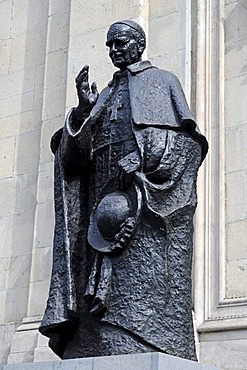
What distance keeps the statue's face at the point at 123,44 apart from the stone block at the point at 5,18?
7065 millimetres

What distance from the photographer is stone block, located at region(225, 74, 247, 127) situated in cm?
1005

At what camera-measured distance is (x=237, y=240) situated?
31.4 feet

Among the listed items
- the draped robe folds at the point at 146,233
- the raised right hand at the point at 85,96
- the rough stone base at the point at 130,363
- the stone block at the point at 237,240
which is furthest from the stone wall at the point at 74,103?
the rough stone base at the point at 130,363

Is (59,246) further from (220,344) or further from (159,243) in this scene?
(220,344)

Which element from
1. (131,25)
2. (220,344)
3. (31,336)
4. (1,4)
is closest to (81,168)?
(131,25)

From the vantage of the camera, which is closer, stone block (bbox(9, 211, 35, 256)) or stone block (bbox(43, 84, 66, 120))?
stone block (bbox(9, 211, 35, 256))

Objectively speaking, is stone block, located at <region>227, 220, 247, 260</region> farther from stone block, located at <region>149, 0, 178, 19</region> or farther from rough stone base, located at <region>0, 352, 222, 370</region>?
rough stone base, located at <region>0, 352, 222, 370</region>

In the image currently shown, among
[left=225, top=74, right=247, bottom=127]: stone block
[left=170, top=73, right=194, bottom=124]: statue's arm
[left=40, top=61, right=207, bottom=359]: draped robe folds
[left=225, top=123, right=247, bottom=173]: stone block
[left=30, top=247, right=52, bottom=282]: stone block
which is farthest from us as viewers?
[left=30, top=247, right=52, bottom=282]: stone block

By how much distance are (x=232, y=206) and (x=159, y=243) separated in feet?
14.5

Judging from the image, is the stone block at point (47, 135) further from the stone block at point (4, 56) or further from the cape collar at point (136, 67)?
the cape collar at point (136, 67)

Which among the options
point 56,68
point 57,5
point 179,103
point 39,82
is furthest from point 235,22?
point 179,103

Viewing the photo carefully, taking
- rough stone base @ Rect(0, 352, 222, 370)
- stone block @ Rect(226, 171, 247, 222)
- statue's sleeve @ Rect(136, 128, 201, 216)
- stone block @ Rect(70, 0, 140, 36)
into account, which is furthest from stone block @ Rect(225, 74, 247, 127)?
rough stone base @ Rect(0, 352, 222, 370)

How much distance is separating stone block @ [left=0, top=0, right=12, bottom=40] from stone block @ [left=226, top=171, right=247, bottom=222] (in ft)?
15.0

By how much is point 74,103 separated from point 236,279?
3.21m
